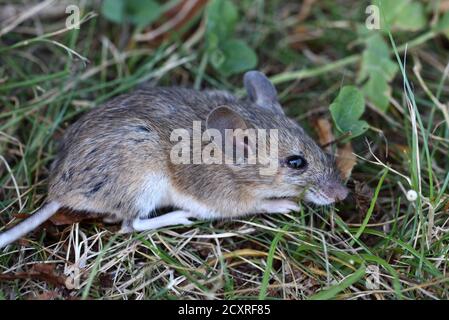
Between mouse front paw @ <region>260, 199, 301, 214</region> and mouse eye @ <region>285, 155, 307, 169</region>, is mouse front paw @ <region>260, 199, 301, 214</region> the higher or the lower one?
the lower one

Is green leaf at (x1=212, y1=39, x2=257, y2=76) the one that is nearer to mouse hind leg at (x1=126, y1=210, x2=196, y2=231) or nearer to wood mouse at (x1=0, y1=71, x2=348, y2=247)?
wood mouse at (x1=0, y1=71, x2=348, y2=247)

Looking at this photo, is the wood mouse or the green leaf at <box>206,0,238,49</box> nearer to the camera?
the wood mouse

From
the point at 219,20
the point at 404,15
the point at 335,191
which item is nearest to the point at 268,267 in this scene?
the point at 335,191

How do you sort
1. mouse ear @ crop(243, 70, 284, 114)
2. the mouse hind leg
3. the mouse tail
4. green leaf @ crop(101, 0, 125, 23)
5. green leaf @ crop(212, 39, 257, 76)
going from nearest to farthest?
1. the mouse tail
2. the mouse hind leg
3. mouse ear @ crop(243, 70, 284, 114)
4. green leaf @ crop(212, 39, 257, 76)
5. green leaf @ crop(101, 0, 125, 23)

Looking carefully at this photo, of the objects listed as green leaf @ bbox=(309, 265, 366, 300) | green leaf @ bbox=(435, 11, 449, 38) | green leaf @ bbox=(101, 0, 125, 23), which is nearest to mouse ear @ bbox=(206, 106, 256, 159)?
green leaf @ bbox=(309, 265, 366, 300)

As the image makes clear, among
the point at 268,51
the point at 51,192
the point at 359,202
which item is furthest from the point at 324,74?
the point at 51,192

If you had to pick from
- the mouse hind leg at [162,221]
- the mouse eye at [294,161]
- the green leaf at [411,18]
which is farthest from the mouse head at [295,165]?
the green leaf at [411,18]
